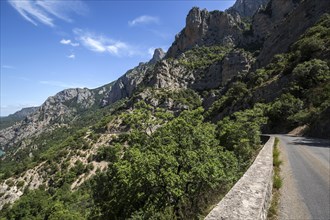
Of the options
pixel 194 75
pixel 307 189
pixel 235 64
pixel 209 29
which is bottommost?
pixel 307 189

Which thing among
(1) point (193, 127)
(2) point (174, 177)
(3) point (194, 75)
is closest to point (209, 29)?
(3) point (194, 75)

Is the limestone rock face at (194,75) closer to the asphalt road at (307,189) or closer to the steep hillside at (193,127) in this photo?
the steep hillside at (193,127)

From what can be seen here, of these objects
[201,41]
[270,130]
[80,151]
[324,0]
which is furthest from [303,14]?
[80,151]

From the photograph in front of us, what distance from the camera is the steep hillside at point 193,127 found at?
15.1 meters

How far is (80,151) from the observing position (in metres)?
96.2

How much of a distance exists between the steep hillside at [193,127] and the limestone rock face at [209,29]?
0.65m

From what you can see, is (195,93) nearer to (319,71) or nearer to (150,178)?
(319,71)

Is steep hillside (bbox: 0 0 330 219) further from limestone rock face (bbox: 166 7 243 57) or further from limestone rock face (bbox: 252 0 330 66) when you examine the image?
limestone rock face (bbox: 166 7 243 57)

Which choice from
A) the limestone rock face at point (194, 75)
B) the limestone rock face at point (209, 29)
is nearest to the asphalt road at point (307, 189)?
the limestone rock face at point (194, 75)

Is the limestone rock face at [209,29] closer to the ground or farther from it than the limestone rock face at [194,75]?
farther from it

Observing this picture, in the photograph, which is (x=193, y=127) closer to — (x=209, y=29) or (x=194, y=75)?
(x=194, y=75)

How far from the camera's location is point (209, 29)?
174125 mm

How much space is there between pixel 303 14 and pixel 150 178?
10431cm

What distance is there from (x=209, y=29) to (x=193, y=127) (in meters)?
167
